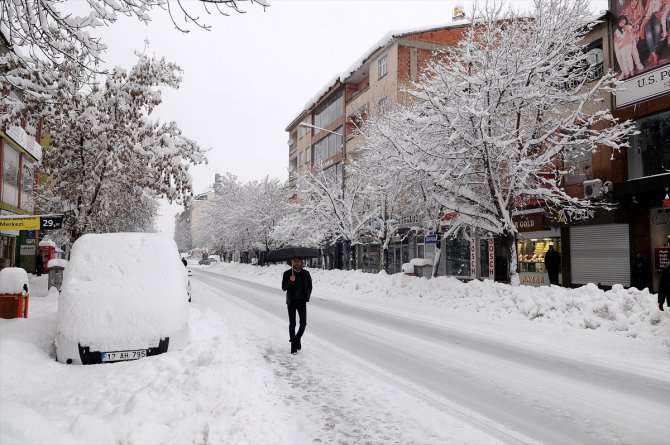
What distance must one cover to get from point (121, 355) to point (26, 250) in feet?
102

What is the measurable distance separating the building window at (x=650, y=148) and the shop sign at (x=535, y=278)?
6.30 metres

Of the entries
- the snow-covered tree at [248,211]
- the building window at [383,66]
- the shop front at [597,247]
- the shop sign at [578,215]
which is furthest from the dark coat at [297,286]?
the snow-covered tree at [248,211]

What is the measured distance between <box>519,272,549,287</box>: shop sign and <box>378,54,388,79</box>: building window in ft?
62.7

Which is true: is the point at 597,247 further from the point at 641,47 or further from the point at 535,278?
the point at 641,47

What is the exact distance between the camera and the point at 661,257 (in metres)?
17.3

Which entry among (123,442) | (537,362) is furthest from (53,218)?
(537,362)

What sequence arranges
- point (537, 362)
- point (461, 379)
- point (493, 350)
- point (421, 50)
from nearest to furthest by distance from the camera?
1. point (461, 379)
2. point (537, 362)
3. point (493, 350)
4. point (421, 50)

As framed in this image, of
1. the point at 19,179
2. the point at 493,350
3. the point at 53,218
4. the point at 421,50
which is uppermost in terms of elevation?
the point at 421,50

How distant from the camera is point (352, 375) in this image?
657 cm

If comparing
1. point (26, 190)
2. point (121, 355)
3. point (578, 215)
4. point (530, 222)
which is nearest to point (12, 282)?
point (121, 355)

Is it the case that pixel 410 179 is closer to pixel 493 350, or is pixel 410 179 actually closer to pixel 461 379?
pixel 493 350

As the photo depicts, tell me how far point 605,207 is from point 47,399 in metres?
19.6

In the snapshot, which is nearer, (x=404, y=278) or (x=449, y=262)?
(x=404, y=278)

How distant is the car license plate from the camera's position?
6.16 m
